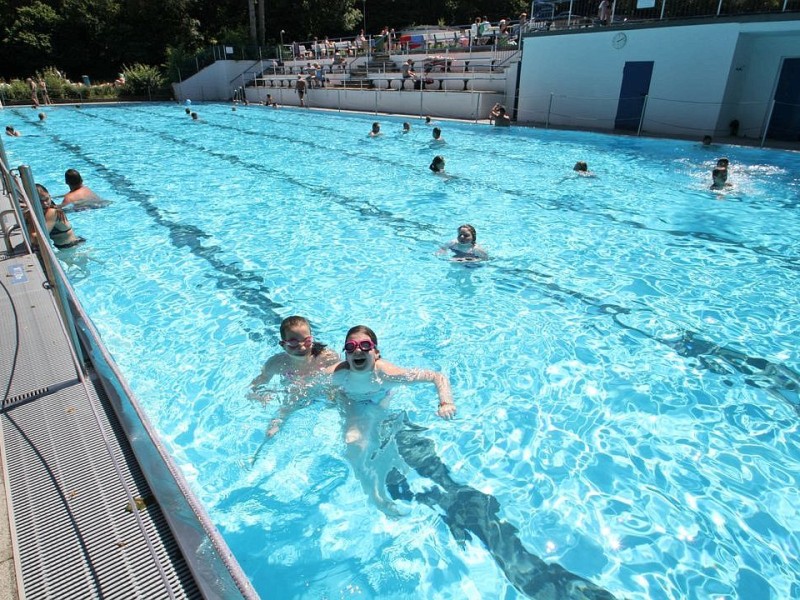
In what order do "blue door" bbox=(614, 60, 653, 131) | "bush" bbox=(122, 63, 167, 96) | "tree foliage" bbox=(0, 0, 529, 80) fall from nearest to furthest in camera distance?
1. "blue door" bbox=(614, 60, 653, 131)
2. "bush" bbox=(122, 63, 167, 96)
3. "tree foliage" bbox=(0, 0, 529, 80)

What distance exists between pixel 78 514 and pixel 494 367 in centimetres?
328

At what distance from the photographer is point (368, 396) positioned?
11.8 ft

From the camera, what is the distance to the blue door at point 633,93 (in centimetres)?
1648

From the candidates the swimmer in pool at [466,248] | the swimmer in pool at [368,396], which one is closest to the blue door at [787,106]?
the swimmer in pool at [466,248]

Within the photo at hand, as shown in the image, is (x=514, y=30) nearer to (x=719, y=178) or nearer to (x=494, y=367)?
(x=719, y=178)

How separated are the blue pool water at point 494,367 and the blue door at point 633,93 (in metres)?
7.25

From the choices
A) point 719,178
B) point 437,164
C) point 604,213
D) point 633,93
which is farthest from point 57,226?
point 633,93

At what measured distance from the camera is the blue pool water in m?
2.88

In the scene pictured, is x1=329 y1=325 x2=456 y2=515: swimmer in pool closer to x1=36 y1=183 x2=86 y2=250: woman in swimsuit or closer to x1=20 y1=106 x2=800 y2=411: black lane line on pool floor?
x1=20 y1=106 x2=800 y2=411: black lane line on pool floor

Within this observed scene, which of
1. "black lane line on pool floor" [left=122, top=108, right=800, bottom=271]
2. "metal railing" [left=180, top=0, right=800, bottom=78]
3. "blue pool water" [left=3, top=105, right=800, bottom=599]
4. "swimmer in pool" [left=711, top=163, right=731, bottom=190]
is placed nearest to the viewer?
"blue pool water" [left=3, top=105, right=800, bottom=599]

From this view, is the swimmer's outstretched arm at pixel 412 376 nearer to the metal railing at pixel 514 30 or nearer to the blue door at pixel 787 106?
the metal railing at pixel 514 30

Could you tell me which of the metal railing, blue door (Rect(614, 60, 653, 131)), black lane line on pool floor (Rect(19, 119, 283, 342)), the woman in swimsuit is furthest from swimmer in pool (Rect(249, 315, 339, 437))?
blue door (Rect(614, 60, 653, 131))

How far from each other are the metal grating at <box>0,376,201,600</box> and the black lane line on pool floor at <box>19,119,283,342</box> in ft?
7.94

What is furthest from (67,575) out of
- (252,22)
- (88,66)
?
(88,66)
